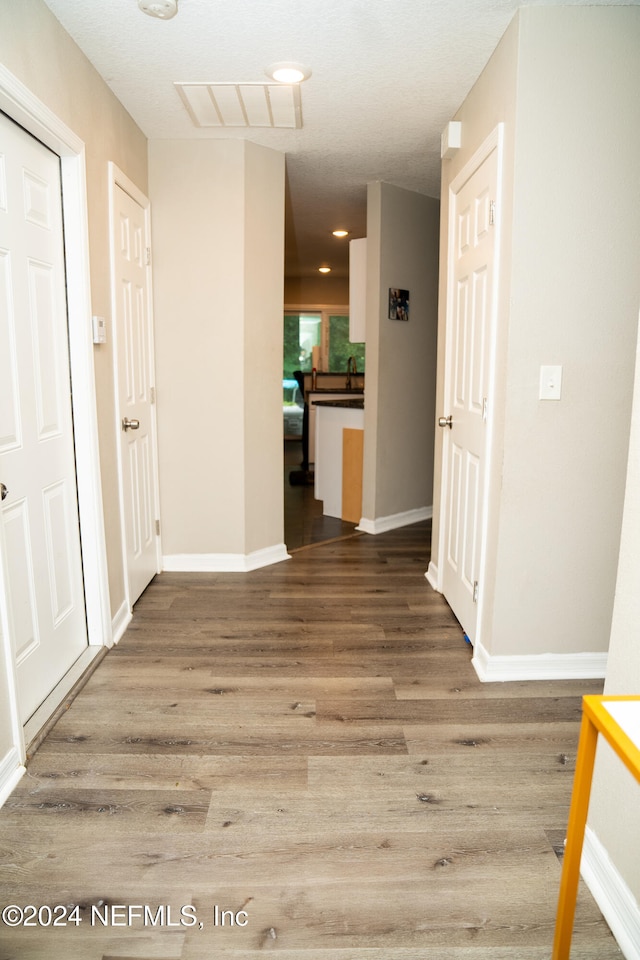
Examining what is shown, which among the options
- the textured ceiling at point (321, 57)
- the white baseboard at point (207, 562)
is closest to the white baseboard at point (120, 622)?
the white baseboard at point (207, 562)

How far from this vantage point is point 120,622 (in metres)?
3.08

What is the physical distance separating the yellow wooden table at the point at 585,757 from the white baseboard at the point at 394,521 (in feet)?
12.4

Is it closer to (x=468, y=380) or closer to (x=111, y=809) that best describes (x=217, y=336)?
(x=468, y=380)

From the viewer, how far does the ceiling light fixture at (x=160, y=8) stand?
217 centimetres

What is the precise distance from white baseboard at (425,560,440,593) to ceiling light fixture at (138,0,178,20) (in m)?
2.85

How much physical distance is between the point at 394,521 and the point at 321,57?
323 cm

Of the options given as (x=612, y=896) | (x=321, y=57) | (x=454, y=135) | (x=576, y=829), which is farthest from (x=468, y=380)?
Result: (x=576, y=829)

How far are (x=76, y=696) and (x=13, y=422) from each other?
1.07 m

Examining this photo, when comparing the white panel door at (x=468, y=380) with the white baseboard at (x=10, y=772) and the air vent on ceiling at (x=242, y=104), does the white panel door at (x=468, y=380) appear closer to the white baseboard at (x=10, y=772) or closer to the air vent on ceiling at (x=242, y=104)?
the air vent on ceiling at (x=242, y=104)

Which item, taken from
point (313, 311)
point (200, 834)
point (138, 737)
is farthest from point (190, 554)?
point (313, 311)

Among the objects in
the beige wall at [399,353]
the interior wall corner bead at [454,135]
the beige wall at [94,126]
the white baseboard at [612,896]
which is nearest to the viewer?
the white baseboard at [612,896]

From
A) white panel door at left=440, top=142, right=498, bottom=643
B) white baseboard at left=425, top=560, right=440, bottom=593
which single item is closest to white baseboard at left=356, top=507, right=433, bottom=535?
white baseboard at left=425, top=560, right=440, bottom=593

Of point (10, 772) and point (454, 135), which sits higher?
point (454, 135)

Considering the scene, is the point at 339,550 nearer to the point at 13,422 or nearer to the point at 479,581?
the point at 479,581
